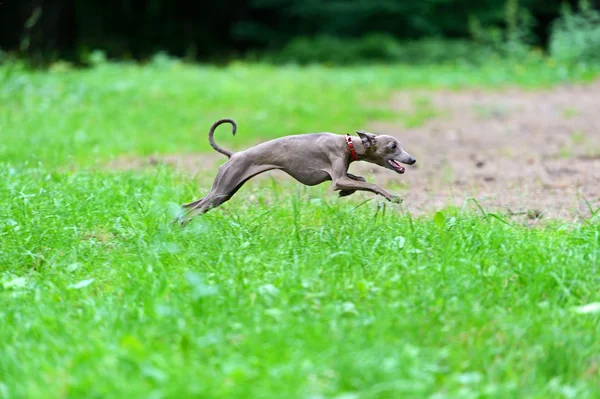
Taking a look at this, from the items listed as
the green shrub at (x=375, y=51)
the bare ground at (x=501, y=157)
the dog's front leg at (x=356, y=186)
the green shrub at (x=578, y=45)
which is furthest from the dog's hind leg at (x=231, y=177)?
the green shrub at (x=375, y=51)

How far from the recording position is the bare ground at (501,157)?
19.1 feet

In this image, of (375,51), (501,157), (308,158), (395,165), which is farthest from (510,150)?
(375,51)

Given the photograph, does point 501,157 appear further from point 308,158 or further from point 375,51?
point 375,51

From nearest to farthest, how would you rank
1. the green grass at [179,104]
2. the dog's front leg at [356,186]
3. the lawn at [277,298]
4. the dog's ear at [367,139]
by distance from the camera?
→ the lawn at [277,298]
the dog's front leg at [356,186]
the dog's ear at [367,139]
the green grass at [179,104]

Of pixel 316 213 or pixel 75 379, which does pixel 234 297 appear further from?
pixel 316 213

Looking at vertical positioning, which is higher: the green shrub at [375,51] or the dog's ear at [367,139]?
the dog's ear at [367,139]

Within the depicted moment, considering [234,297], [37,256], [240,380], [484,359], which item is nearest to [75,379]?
[240,380]

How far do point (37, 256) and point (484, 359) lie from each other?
96.1 inches

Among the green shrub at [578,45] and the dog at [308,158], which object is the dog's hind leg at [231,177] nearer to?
the dog at [308,158]

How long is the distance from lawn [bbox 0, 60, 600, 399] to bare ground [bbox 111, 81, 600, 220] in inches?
30.3

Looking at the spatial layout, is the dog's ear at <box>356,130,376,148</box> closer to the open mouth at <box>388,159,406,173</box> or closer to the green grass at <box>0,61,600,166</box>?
the open mouth at <box>388,159,406,173</box>

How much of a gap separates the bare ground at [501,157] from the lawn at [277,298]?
77cm

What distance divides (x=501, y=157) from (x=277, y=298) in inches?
218

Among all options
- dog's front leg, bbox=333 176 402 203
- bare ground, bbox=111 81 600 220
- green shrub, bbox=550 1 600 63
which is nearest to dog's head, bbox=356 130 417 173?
dog's front leg, bbox=333 176 402 203
